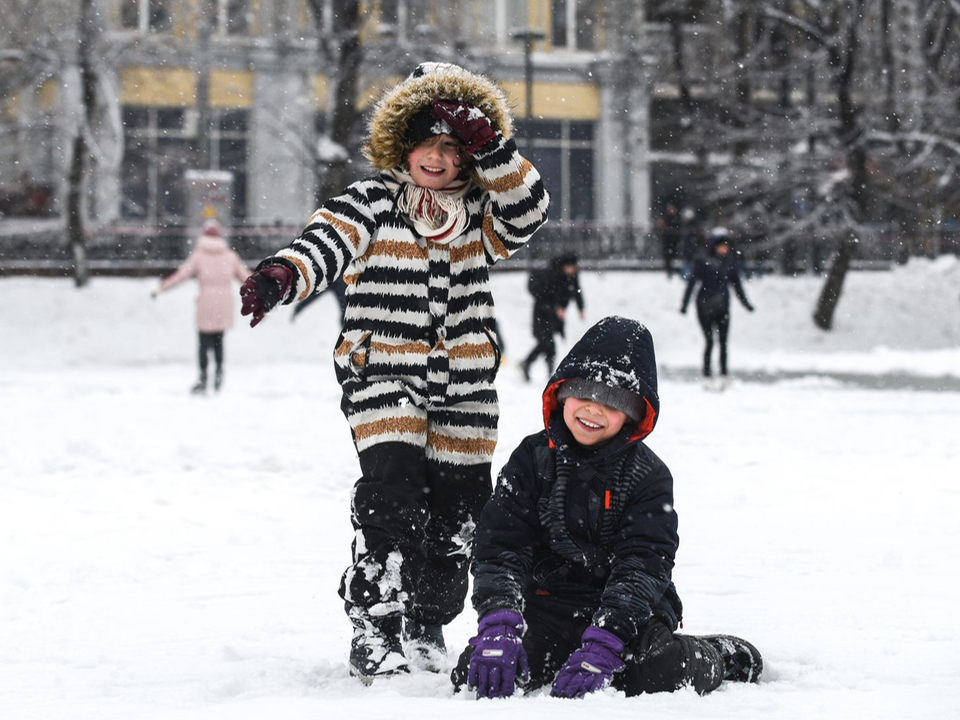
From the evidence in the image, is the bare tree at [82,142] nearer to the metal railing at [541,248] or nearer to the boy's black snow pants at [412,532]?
the metal railing at [541,248]

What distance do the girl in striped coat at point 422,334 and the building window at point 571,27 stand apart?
32.0m

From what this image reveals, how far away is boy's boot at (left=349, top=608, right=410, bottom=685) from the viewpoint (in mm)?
3578

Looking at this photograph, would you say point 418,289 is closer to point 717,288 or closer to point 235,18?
point 717,288

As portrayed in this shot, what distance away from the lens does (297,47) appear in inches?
1216

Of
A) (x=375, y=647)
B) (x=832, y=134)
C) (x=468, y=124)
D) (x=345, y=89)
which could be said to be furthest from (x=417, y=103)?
(x=345, y=89)

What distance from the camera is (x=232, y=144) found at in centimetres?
3278

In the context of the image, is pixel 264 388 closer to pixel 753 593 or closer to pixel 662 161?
pixel 753 593

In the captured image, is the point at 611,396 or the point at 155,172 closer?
the point at 611,396

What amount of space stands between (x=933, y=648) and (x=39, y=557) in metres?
3.56

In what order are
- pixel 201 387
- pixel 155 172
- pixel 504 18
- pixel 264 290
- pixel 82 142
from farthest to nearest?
1. pixel 504 18
2. pixel 155 172
3. pixel 82 142
4. pixel 201 387
5. pixel 264 290

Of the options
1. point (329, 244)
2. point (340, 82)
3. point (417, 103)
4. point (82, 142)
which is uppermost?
point (340, 82)

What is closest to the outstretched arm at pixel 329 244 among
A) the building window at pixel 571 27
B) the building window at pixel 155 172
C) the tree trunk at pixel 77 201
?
the tree trunk at pixel 77 201

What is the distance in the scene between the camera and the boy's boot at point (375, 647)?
141 inches

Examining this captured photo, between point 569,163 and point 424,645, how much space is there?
31.9 meters
